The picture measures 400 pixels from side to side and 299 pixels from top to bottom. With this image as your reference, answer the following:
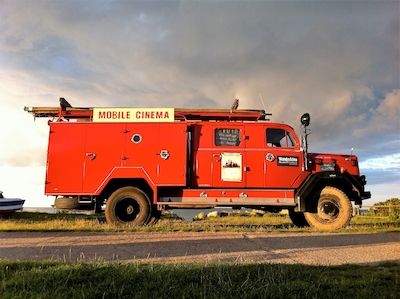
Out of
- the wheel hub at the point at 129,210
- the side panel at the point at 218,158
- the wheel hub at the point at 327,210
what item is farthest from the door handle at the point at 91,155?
the wheel hub at the point at 327,210

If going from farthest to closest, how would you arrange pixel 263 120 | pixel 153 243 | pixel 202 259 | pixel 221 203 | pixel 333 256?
pixel 263 120, pixel 221 203, pixel 153 243, pixel 333 256, pixel 202 259

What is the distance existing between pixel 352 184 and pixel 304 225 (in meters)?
2.22

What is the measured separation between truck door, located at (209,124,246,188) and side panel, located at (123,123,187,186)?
846mm

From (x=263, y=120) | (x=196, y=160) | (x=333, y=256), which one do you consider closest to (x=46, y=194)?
(x=196, y=160)

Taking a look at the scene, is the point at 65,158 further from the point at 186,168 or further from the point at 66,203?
the point at 186,168

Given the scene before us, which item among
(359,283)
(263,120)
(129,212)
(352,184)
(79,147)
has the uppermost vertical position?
(263,120)

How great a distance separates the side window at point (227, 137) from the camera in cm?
1218

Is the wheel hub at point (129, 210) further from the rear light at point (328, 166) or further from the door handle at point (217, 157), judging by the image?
the rear light at point (328, 166)

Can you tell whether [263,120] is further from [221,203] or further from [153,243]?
[153,243]

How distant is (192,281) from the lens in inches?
180

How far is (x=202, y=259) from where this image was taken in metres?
6.20

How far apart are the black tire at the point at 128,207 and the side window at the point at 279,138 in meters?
3.92

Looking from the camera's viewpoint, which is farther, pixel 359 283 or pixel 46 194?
pixel 46 194

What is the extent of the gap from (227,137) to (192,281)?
A: 311 inches
